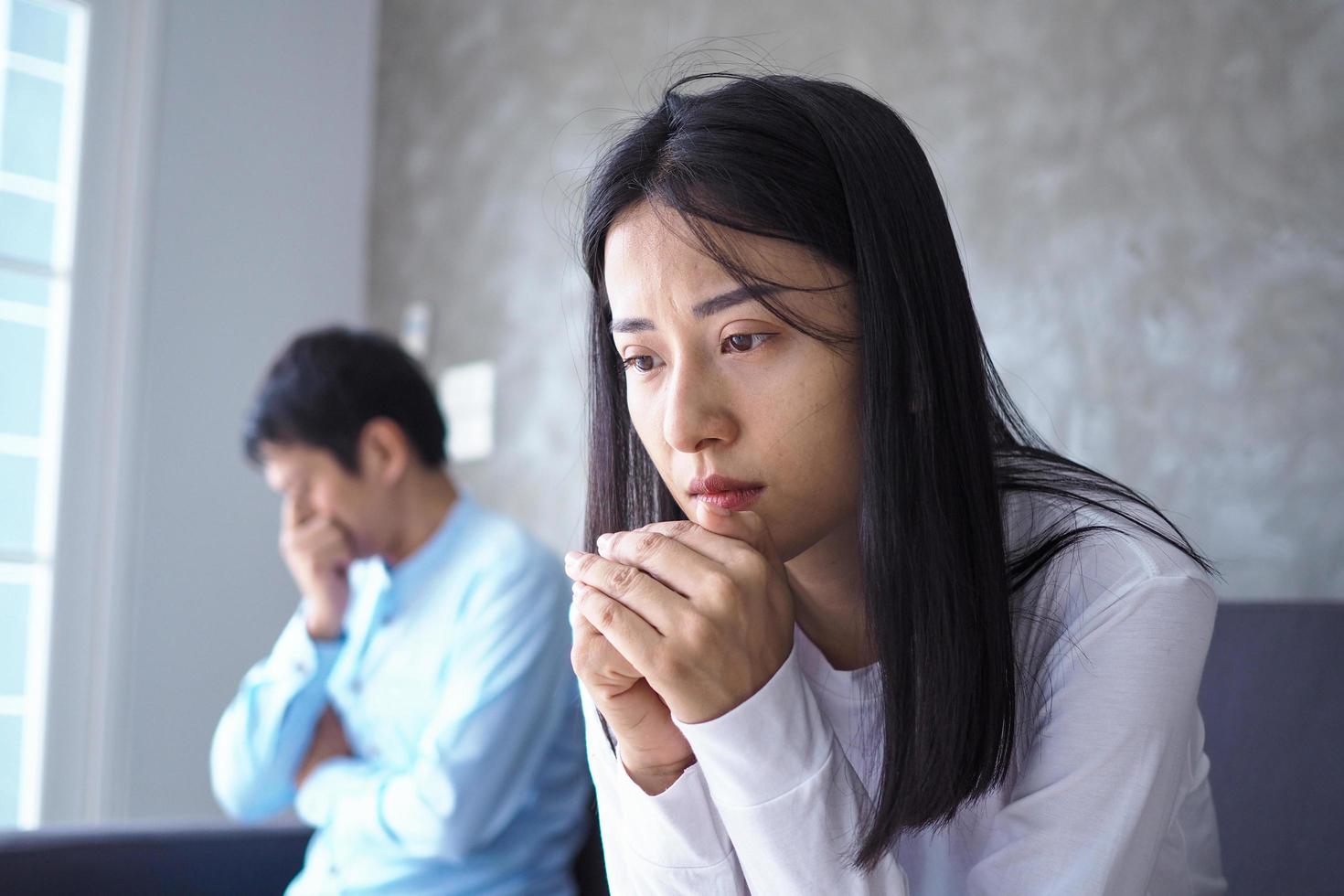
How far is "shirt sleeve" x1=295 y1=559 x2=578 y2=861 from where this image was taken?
5.14ft

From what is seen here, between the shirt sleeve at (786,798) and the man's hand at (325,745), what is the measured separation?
126cm

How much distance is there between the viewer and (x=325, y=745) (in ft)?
6.27

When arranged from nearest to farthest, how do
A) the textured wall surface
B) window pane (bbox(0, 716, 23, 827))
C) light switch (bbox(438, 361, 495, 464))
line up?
1. the textured wall surface
2. window pane (bbox(0, 716, 23, 827))
3. light switch (bbox(438, 361, 495, 464))

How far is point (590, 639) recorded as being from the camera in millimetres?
896

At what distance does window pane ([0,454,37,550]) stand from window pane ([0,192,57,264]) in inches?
19.1

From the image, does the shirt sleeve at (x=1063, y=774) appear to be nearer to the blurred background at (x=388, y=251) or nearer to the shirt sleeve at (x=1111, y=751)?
the shirt sleeve at (x=1111, y=751)

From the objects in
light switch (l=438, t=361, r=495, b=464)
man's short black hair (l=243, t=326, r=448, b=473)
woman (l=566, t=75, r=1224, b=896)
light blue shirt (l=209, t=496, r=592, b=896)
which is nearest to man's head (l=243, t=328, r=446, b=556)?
man's short black hair (l=243, t=326, r=448, b=473)

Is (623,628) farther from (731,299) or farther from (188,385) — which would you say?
(188,385)

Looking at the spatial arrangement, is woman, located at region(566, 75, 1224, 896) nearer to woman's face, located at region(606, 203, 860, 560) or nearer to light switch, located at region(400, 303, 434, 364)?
woman's face, located at region(606, 203, 860, 560)

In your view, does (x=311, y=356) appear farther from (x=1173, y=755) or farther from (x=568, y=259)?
(x=1173, y=755)

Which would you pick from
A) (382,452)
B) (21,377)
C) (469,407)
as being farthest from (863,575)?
(21,377)

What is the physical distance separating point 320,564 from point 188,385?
1195mm

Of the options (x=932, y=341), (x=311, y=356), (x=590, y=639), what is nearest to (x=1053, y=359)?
(x=932, y=341)

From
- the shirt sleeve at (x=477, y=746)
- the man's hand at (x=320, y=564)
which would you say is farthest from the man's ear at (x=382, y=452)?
the shirt sleeve at (x=477, y=746)
